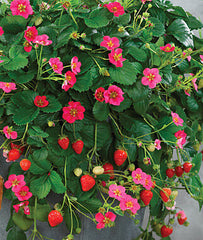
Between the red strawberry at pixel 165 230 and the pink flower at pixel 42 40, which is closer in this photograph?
the pink flower at pixel 42 40

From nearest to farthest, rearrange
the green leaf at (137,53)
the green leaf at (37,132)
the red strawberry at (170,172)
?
the green leaf at (37,132)
the green leaf at (137,53)
the red strawberry at (170,172)

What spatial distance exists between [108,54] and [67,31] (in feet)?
0.38

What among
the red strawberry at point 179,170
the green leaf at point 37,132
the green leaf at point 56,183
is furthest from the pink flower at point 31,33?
the red strawberry at point 179,170

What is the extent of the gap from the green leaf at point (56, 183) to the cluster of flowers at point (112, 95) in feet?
0.70

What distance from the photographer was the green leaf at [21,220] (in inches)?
27.2

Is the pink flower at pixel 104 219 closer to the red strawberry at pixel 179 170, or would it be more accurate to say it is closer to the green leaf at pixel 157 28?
the red strawberry at pixel 179 170

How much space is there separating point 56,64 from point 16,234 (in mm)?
460

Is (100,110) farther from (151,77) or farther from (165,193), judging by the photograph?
(165,193)

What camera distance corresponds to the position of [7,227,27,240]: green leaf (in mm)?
714

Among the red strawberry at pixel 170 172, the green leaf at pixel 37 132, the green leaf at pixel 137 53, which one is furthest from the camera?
the red strawberry at pixel 170 172

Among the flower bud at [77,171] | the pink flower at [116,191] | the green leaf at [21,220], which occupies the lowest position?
the green leaf at [21,220]

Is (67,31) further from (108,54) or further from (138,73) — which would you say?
(138,73)

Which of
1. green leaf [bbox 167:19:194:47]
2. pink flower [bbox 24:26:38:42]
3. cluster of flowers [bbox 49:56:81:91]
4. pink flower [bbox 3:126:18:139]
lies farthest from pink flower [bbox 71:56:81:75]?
green leaf [bbox 167:19:194:47]

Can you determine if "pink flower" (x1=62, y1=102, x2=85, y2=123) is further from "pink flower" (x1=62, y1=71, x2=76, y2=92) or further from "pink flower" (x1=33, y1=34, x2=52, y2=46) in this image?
"pink flower" (x1=33, y1=34, x2=52, y2=46)
